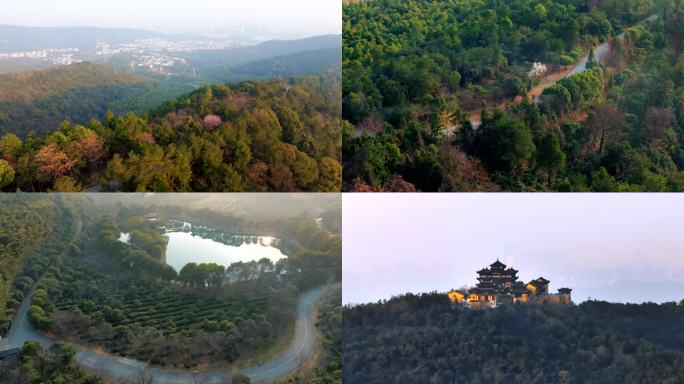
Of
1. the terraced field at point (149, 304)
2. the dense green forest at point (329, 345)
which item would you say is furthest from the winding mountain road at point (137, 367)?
the terraced field at point (149, 304)

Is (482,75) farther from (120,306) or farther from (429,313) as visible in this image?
(120,306)

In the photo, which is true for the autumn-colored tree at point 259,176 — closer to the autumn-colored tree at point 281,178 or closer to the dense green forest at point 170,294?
the autumn-colored tree at point 281,178

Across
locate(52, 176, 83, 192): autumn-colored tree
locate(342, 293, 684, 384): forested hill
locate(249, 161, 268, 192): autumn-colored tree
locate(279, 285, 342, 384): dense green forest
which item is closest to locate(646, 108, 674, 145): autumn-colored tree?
locate(342, 293, 684, 384): forested hill

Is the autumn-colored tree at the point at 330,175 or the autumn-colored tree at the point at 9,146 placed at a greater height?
the autumn-colored tree at the point at 9,146

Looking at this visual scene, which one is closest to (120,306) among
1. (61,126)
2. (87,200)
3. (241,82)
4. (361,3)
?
(87,200)

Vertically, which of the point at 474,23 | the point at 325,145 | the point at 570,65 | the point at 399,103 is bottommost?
the point at 325,145

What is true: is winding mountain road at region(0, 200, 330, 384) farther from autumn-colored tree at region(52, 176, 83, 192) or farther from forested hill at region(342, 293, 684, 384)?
autumn-colored tree at region(52, 176, 83, 192)
